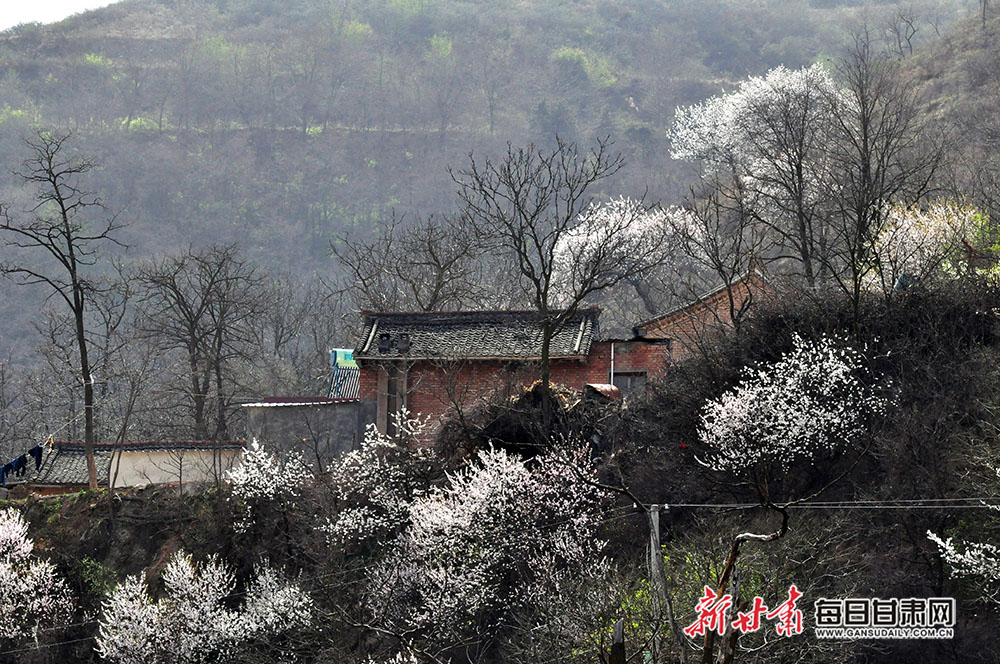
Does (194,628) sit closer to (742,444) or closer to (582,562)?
(582,562)

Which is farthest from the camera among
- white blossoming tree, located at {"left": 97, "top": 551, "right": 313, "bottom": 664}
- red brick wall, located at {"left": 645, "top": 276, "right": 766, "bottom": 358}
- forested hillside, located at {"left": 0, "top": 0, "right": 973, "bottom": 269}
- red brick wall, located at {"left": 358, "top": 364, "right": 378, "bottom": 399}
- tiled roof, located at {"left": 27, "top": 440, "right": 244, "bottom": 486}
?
forested hillside, located at {"left": 0, "top": 0, "right": 973, "bottom": 269}

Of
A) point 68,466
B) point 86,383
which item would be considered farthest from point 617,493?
point 68,466

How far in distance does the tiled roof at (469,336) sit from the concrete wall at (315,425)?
1508 mm

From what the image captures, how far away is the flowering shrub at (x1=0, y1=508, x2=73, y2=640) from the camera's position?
27812mm

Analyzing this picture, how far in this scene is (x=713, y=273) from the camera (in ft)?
185

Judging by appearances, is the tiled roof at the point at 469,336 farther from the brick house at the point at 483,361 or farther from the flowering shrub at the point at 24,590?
the flowering shrub at the point at 24,590

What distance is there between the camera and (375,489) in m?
25.9

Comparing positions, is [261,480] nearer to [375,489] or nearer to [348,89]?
[375,489]

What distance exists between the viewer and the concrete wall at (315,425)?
3014cm

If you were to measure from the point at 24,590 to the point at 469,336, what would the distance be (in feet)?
41.6

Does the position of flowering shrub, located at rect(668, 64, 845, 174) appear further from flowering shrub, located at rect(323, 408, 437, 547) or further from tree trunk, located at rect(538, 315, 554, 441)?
flowering shrub, located at rect(323, 408, 437, 547)

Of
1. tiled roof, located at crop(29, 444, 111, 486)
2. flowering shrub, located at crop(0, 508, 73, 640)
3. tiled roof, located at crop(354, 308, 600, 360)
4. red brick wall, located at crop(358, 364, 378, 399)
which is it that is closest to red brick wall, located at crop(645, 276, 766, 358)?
tiled roof, located at crop(354, 308, 600, 360)

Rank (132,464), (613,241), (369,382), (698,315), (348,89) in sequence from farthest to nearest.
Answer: (348,89) < (613,241) < (132,464) < (698,315) < (369,382)

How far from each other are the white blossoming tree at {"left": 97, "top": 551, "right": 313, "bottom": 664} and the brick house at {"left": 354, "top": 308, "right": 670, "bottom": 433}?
19.2 ft
